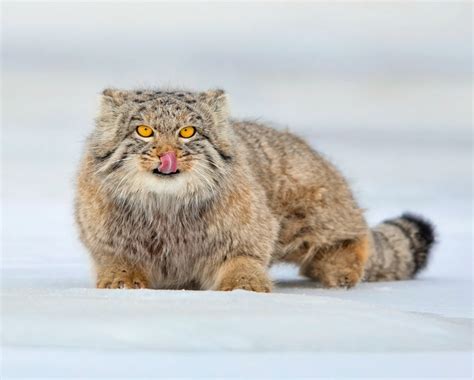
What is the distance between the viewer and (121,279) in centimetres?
775

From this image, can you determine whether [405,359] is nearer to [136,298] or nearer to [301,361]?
[301,361]

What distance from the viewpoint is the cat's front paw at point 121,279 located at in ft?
25.2

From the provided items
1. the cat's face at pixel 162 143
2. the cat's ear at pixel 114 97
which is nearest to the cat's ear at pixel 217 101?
the cat's face at pixel 162 143

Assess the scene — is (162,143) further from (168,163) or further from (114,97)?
(114,97)

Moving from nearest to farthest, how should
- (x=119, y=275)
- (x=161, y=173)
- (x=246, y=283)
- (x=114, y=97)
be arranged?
(x=161, y=173), (x=246, y=283), (x=119, y=275), (x=114, y=97)

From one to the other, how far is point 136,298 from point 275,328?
3.35ft

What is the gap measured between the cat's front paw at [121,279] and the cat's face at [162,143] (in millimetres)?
535

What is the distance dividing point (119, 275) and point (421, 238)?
323cm

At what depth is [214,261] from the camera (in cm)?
799

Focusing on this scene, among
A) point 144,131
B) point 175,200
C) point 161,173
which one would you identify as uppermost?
point 144,131

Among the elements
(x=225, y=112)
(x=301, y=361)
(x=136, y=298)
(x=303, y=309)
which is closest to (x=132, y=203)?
(x=225, y=112)

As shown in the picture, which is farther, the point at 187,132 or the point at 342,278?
the point at 342,278

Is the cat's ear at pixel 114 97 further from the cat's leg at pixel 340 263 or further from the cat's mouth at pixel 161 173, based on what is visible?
the cat's leg at pixel 340 263

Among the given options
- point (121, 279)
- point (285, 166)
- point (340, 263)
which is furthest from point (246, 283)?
point (285, 166)
